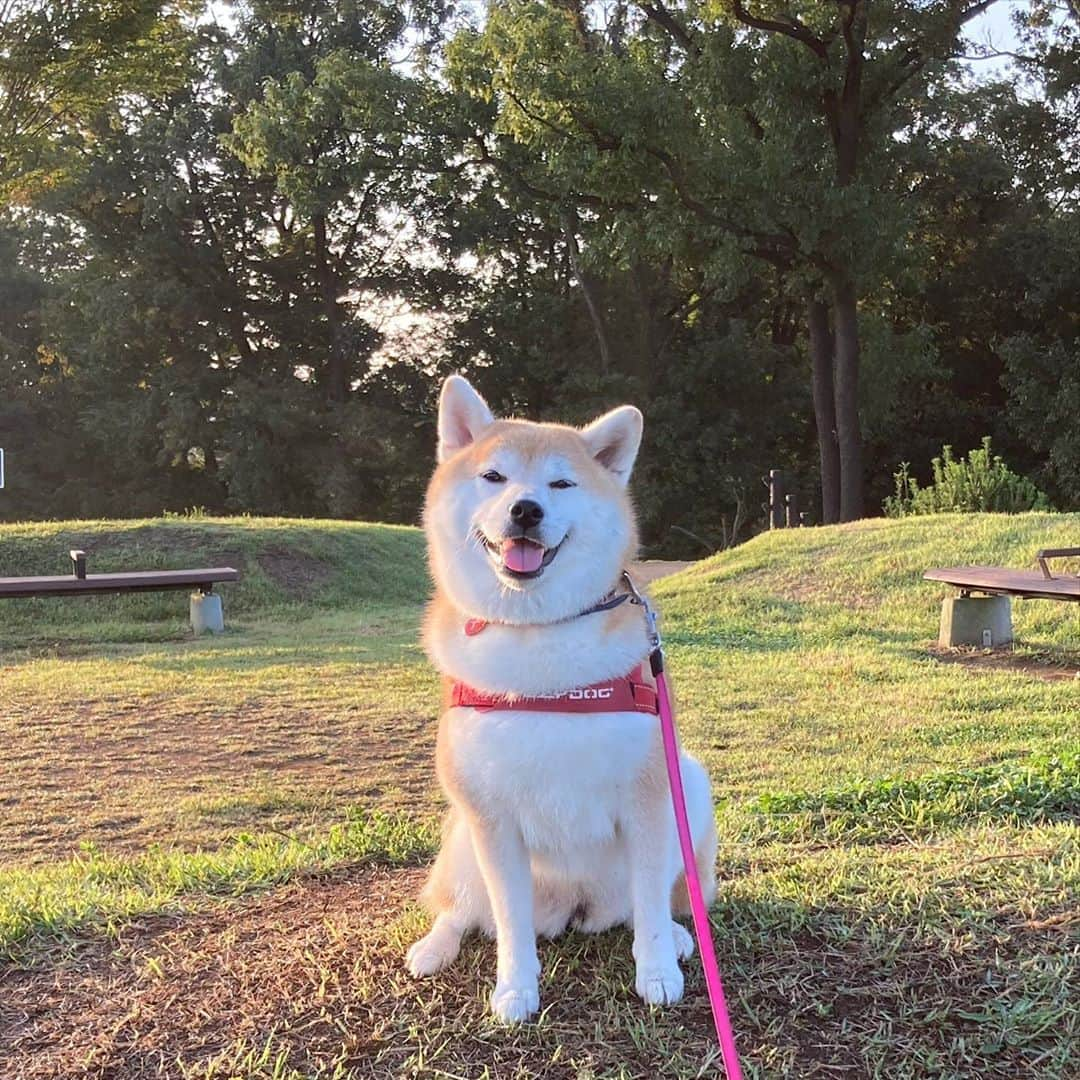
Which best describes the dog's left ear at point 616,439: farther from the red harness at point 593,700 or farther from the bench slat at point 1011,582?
the bench slat at point 1011,582

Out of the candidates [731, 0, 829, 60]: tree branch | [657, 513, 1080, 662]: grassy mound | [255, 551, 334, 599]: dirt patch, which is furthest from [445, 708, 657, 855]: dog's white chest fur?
[731, 0, 829, 60]: tree branch

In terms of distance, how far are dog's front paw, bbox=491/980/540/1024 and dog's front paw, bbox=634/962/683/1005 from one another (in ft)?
0.71

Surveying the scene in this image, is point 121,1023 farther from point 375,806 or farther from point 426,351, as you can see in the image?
point 426,351

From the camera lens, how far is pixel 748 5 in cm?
1730

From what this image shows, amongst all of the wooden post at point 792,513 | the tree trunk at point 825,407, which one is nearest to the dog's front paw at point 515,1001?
the wooden post at point 792,513

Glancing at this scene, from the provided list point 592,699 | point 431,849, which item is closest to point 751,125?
point 431,849

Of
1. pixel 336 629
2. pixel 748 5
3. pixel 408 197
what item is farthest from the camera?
pixel 408 197

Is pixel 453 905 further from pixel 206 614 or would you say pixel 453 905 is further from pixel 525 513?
pixel 206 614

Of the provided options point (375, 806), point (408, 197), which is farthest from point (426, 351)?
point (375, 806)

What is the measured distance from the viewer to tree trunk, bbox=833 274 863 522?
18562 millimetres

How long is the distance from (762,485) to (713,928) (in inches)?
925

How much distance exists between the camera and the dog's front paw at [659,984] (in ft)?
6.82

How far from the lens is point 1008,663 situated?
7.38 meters

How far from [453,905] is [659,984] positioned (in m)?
0.53
